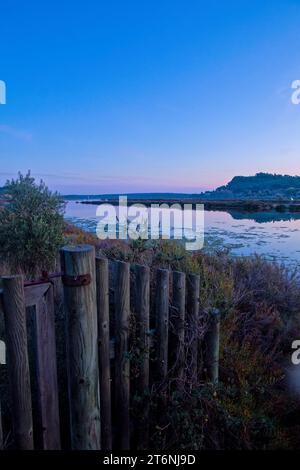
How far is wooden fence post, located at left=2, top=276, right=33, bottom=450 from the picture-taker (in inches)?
83.5

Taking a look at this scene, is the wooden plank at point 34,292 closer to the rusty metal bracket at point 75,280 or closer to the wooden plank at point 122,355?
the rusty metal bracket at point 75,280

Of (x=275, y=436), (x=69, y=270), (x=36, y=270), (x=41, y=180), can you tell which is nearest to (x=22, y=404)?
(x=69, y=270)

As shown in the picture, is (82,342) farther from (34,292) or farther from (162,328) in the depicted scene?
(162,328)

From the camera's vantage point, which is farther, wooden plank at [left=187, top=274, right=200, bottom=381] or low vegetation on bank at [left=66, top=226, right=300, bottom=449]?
wooden plank at [left=187, top=274, right=200, bottom=381]

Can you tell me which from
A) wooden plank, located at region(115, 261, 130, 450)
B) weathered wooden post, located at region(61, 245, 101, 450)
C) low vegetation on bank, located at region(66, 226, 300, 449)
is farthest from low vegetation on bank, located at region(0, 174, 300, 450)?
weathered wooden post, located at region(61, 245, 101, 450)

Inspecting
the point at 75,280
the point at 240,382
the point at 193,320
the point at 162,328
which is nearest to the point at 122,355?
the point at 162,328

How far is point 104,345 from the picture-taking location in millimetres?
2701

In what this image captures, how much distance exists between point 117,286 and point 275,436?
224cm

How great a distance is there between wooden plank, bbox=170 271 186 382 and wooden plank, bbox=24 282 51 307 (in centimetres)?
146

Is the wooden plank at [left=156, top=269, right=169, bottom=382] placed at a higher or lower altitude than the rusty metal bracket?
lower

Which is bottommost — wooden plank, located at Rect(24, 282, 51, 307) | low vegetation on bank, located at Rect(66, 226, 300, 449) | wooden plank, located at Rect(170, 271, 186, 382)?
low vegetation on bank, located at Rect(66, 226, 300, 449)

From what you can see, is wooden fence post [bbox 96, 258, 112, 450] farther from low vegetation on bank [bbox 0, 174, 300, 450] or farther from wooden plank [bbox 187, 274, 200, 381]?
wooden plank [bbox 187, 274, 200, 381]

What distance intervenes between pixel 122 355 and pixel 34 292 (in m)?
1.08
